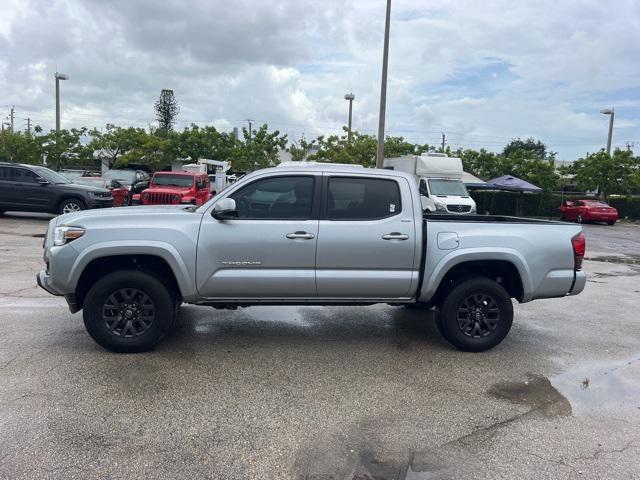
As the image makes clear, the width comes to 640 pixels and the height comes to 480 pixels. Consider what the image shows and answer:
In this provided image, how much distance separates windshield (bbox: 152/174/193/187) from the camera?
16766 millimetres

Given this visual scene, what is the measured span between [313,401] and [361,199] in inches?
81.7

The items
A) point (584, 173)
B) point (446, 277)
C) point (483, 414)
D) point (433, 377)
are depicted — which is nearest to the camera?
point (483, 414)

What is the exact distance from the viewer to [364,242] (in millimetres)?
5137

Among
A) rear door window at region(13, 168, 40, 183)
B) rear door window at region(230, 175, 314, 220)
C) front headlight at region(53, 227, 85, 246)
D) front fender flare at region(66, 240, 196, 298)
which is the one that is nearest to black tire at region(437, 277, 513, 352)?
rear door window at region(230, 175, 314, 220)

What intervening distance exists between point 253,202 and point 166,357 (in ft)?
5.65

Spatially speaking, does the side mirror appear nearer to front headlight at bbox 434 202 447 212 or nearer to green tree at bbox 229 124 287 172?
front headlight at bbox 434 202 447 212

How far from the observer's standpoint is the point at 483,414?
4148 millimetres

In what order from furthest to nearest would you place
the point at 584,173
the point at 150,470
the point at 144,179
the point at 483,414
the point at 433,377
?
1. the point at 584,173
2. the point at 144,179
3. the point at 433,377
4. the point at 483,414
5. the point at 150,470

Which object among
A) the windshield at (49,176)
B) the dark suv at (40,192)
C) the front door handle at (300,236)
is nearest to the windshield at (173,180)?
the dark suv at (40,192)

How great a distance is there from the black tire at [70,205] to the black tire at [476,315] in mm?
13634

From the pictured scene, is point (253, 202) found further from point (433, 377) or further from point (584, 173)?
point (584, 173)

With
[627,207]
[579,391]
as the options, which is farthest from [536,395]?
[627,207]

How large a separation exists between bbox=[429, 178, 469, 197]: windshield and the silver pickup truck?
15.2m

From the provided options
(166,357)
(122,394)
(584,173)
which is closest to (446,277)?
(166,357)
